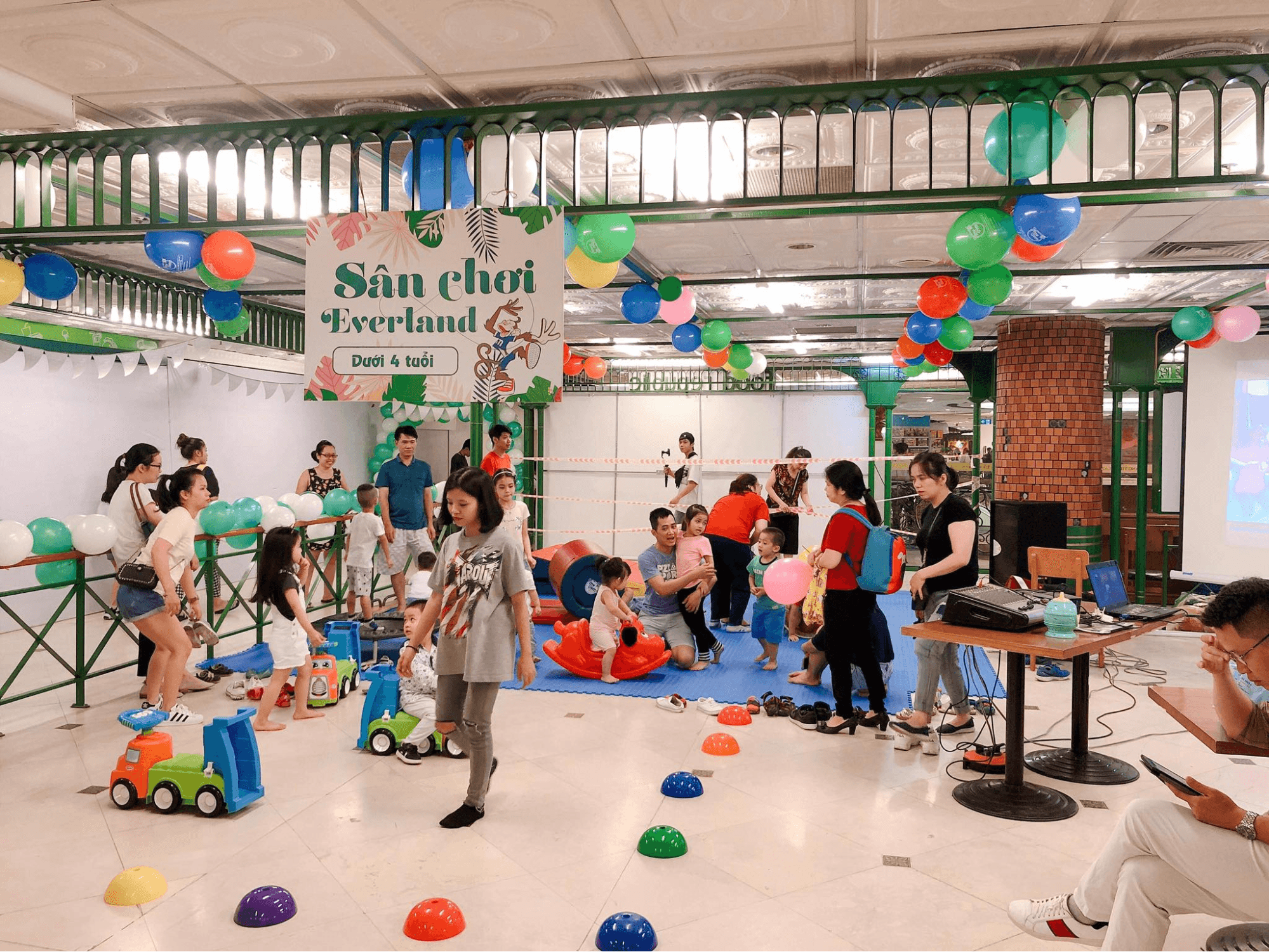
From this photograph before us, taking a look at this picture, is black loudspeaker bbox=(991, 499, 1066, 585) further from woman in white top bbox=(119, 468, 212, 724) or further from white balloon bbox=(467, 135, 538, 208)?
woman in white top bbox=(119, 468, 212, 724)

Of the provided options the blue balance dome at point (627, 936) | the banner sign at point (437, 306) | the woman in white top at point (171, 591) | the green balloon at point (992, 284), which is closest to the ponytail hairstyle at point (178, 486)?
the woman in white top at point (171, 591)

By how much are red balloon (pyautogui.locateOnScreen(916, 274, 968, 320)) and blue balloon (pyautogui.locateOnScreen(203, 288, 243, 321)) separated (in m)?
4.94

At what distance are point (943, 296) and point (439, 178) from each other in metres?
3.33

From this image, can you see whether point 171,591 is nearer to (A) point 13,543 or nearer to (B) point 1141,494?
(A) point 13,543

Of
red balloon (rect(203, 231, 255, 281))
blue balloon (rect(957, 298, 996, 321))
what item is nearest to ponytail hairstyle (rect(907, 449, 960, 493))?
blue balloon (rect(957, 298, 996, 321))

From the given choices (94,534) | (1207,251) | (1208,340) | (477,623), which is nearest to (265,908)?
(477,623)

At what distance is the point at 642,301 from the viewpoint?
6.38 metres

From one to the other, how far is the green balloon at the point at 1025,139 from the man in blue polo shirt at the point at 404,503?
5079 millimetres

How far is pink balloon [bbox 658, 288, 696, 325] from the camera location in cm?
709

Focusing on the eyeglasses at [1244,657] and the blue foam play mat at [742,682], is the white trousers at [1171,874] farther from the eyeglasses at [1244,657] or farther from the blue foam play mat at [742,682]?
the blue foam play mat at [742,682]

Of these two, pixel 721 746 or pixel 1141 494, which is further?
pixel 1141 494

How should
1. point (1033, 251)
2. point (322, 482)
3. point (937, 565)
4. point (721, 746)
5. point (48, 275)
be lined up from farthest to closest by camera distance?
point (322, 482) < point (48, 275) < point (721, 746) < point (937, 565) < point (1033, 251)

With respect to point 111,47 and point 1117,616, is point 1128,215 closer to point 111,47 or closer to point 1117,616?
point 1117,616

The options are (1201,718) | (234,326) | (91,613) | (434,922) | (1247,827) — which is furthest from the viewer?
(91,613)
